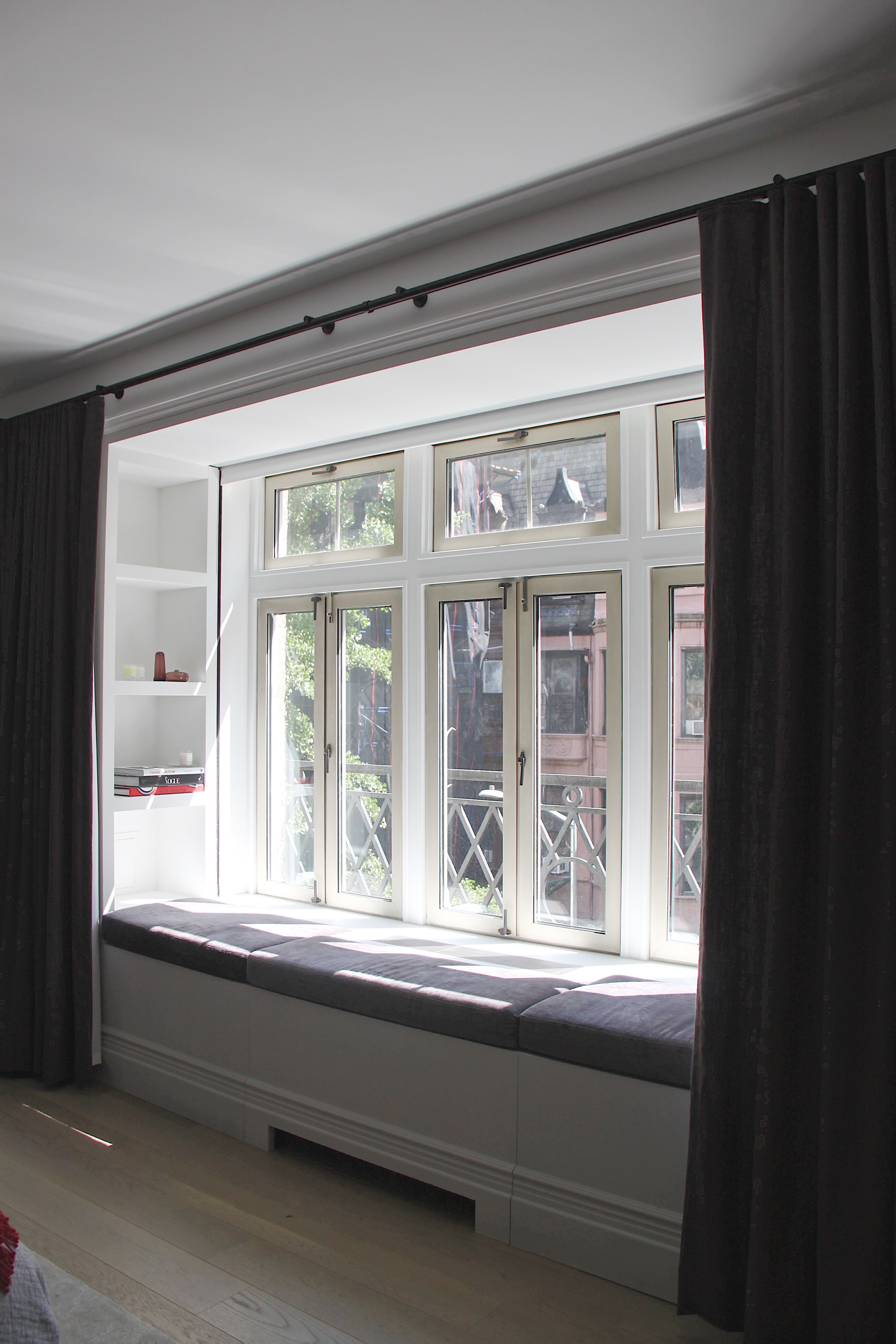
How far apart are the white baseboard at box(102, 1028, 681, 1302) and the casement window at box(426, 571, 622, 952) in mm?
850

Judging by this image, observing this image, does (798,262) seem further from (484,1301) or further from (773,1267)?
(484,1301)

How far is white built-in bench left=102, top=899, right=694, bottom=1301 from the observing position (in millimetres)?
2172

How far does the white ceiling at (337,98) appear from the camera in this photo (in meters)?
1.73

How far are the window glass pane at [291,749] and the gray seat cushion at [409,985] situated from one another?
88 cm

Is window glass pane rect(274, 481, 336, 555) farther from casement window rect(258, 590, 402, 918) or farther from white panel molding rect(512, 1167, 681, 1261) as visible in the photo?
white panel molding rect(512, 1167, 681, 1261)

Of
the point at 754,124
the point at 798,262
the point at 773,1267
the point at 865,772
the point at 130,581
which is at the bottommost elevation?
the point at 773,1267

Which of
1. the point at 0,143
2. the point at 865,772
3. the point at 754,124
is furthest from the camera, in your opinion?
the point at 0,143

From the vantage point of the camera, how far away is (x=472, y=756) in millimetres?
3395

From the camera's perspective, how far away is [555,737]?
10.4ft

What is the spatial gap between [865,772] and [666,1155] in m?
1.00

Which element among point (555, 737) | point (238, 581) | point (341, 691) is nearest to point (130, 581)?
point (238, 581)

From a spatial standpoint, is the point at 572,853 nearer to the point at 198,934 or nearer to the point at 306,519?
the point at 198,934

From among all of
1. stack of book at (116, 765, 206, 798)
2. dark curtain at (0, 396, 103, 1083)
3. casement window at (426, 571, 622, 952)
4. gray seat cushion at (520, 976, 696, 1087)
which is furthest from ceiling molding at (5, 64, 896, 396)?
gray seat cushion at (520, 976, 696, 1087)

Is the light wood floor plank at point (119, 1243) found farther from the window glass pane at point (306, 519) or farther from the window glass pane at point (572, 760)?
the window glass pane at point (306, 519)
